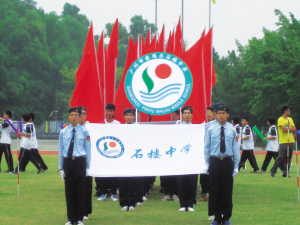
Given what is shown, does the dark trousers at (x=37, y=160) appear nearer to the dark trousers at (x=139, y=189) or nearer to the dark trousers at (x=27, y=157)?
the dark trousers at (x=27, y=157)

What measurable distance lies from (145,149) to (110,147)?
619 millimetres

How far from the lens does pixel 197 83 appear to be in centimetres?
1266

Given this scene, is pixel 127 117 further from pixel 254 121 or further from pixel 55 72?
pixel 55 72

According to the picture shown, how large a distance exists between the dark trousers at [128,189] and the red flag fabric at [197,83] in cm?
255

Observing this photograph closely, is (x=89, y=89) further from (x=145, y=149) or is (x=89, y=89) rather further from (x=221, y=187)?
(x=221, y=187)

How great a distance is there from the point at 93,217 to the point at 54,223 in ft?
2.78

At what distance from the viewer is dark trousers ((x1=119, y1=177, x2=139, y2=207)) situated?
1035cm

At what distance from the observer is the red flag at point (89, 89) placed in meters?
12.1

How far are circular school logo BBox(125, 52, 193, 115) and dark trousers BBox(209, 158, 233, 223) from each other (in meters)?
2.33

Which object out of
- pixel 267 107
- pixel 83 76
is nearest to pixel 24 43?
pixel 267 107

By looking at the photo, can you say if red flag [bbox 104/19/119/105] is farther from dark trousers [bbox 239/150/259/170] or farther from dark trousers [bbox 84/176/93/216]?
dark trousers [bbox 239/150/259/170]

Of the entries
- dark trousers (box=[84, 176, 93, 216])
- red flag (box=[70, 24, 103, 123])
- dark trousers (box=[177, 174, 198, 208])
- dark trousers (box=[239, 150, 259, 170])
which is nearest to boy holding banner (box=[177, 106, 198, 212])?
dark trousers (box=[177, 174, 198, 208])

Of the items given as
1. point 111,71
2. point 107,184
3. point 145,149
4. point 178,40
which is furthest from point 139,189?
point 178,40

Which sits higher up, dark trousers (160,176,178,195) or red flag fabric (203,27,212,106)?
red flag fabric (203,27,212,106)
